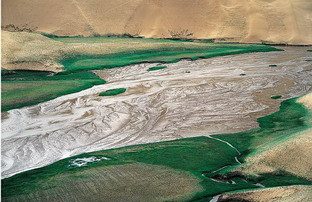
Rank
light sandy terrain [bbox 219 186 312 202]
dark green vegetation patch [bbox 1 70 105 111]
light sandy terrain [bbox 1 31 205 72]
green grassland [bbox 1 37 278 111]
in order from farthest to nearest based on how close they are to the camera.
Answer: light sandy terrain [bbox 1 31 205 72]
green grassland [bbox 1 37 278 111]
dark green vegetation patch [bbox 1 70 105 111]
light sandy terrain [bbox 219 186 312 202]

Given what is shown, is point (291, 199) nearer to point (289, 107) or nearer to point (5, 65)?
point (289, 107)

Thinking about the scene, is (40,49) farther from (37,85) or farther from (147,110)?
(147,110)

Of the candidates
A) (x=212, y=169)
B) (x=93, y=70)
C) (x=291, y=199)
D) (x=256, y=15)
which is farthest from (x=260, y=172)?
(x=256, y=15)

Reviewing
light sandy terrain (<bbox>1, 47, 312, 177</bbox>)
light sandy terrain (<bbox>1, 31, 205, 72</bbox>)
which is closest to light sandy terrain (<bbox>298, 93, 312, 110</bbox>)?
light sandy terrain (<bbox>1, 47, 312, 177</bbox>)

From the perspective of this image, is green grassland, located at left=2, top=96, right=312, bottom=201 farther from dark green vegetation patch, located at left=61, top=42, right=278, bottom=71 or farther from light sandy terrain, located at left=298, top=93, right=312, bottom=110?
Answer: dark green vegetation patch, located at left=61, top=42, right=278, bottom=71

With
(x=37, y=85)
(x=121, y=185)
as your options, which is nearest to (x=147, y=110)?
(x=37, y=85)

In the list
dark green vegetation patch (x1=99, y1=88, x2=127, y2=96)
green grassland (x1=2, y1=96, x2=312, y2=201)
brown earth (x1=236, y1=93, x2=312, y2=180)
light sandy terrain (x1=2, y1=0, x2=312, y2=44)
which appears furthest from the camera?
light sandy terrain (x1=2, y1=0, x2=312, y2=44)
